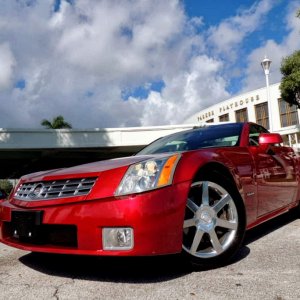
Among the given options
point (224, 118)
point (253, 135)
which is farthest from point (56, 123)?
point (253, 135)

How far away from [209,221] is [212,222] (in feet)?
0.11

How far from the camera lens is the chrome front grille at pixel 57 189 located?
290cm

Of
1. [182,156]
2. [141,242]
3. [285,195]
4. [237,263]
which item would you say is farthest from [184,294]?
[285,195]

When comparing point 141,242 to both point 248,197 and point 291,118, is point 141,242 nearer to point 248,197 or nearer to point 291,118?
point 248,197

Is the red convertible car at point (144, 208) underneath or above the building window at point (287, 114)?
underneath

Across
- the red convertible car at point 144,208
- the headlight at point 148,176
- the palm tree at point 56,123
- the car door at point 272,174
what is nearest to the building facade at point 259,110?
the palm tree at point 56,123

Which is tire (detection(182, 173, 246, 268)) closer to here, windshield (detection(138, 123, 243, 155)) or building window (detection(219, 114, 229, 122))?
windshield (detection(138, 123, 243, 155))

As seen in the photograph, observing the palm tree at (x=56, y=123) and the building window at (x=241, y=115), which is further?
the building window at (x=241, y=115)

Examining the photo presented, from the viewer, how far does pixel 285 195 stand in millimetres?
4492

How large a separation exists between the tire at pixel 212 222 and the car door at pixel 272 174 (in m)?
0.56

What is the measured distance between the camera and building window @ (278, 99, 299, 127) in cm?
4638

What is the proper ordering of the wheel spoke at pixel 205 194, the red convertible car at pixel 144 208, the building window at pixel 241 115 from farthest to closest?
the building window at pixel 241 115 < the wheel spoke at pixel 205 194 < the red convertible car at pixel 144 208

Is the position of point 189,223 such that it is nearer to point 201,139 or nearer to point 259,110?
point 201,139

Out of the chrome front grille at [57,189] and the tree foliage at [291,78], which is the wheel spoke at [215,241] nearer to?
the chrome front grille at [57,189]
